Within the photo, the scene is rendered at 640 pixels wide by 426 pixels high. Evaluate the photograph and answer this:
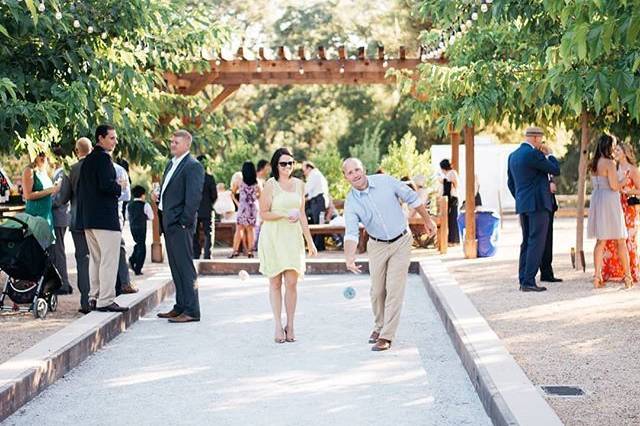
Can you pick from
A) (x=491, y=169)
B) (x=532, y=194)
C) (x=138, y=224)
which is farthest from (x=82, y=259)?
(x=491, y=169)

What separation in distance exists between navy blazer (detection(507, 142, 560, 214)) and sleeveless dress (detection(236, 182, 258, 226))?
23.2ft

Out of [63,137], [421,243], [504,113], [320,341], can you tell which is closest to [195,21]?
[63,137]

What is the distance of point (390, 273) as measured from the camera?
997cm

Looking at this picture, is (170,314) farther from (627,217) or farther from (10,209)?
(627,217)

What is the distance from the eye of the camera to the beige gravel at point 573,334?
719 centimetres

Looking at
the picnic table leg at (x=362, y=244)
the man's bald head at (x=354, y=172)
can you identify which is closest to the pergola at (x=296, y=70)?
the picnic table leg at (x=362, y=244)

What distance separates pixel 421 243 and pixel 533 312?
33.0ft

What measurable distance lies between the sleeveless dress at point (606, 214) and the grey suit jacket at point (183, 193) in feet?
15.5

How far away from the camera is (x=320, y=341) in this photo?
35.1 feet

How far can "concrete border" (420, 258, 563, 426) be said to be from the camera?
6547mm

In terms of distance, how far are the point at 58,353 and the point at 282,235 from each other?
8.32 feet

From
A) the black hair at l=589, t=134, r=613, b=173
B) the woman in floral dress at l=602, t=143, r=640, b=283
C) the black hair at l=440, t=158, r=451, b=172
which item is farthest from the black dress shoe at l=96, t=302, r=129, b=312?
the black hair at l=440, t=158, r=451, b=172

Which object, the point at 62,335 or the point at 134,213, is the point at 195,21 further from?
the point at 62,335

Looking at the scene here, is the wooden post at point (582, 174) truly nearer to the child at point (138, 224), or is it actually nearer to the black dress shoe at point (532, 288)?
the black dress shoe at point (532, 288)
